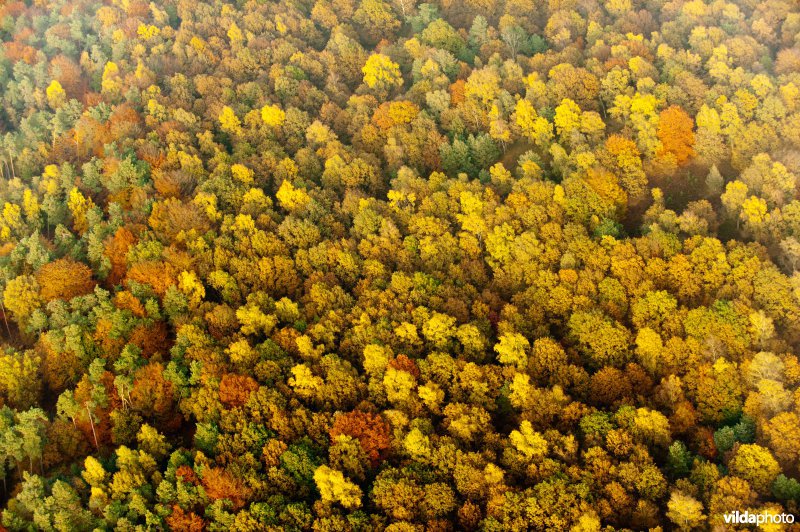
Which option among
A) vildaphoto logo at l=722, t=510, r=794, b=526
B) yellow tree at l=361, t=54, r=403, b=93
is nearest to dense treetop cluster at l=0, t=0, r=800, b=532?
yellow tree at l=361, t=54, r=403, b=93

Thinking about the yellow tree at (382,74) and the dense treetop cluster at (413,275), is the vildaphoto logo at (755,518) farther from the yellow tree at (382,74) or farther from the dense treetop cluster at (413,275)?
the yellow tree at (382,74)

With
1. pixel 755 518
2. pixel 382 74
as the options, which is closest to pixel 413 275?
pixel 755 518

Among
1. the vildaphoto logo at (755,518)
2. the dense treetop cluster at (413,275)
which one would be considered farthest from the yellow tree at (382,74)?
the vildaphoto logo at (755,518)

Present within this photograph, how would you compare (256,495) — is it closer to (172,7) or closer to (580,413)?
(580,413)

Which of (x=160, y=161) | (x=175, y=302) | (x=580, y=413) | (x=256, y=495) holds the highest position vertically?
(x=160, y=161)

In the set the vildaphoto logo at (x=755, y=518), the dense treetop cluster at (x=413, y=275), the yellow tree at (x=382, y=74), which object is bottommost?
the vildaphoto logo at (x=755, y=518)

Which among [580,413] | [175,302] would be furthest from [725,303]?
[175,302]
